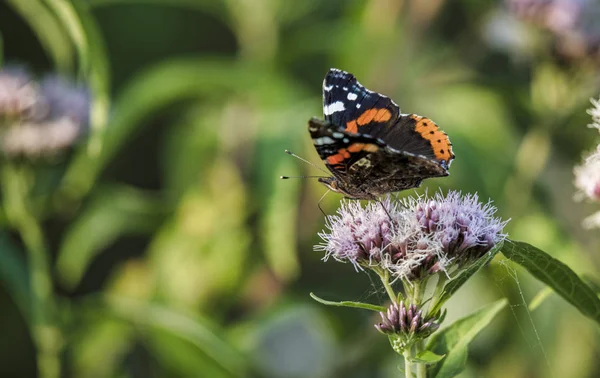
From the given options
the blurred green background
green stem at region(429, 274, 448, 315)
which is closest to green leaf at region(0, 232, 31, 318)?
the blurred green background

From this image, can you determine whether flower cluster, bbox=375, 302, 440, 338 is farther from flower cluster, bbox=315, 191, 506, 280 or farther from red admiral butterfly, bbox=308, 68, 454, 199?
red admiral butterfly, bbox=308, 68, 454, 199

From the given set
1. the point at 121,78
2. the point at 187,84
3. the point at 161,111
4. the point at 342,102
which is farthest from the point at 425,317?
the point at 121,78

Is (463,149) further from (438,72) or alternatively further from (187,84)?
(187,84)

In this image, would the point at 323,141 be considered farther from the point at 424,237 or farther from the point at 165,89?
the point at 165,89

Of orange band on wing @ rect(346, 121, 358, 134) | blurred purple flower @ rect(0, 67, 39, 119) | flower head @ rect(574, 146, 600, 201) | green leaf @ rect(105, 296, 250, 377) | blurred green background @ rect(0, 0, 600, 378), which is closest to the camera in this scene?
flower head @ rect(574, 146, 600, 201)

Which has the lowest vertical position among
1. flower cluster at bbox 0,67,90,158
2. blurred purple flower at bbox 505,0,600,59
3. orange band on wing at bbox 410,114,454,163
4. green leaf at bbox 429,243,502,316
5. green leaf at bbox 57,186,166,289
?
green leaf at bbox 429,243,502,316

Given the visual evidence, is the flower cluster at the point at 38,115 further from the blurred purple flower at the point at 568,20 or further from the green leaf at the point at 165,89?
the blurred purple flower at the point at 568,20

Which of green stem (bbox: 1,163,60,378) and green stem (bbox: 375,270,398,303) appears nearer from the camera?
green stem (bbox: 375,270,398,303)
